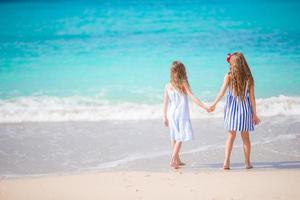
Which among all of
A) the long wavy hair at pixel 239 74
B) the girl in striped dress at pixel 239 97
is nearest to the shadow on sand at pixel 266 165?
the girl in striped dress at pixel 239 97

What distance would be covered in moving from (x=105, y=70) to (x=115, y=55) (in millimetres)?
1961

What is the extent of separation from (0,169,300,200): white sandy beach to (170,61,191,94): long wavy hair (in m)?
1.09

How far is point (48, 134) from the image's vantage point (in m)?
8.69

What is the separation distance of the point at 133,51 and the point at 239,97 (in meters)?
10.1

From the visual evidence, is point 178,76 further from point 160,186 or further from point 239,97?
point 160,186

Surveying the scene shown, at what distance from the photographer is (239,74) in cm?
645

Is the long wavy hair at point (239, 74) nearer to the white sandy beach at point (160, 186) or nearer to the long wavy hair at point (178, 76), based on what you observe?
the long wavy hair at point (178, 76)

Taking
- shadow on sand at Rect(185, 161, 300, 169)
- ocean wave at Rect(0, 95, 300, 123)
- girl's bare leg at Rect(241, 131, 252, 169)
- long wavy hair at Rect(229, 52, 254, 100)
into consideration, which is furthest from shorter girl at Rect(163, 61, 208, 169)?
ocean wave at Rect(0, 95, 300, 123)

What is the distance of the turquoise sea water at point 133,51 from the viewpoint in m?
11.6

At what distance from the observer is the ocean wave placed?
974 centimetres

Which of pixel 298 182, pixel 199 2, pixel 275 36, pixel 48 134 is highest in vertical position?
pixel 199 2

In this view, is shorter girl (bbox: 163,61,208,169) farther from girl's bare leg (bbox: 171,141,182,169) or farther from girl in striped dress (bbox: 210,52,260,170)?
girl in striped dress (bbox: 210,52,260,170)

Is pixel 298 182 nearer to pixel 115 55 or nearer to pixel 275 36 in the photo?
pixel 115 55

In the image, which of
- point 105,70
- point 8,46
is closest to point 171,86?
point 105,70
